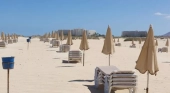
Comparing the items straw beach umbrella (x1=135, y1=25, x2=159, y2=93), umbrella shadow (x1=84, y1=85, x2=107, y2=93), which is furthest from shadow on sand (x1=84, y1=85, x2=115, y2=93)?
straw beach umbrella (x1=135, y1=25, x2=159, y2=93)

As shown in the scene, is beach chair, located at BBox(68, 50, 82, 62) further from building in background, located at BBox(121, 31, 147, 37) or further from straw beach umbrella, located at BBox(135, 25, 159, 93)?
building in background, located at BBox(121, 31, 147, 37)

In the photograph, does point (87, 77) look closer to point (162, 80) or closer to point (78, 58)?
point (162, 80)

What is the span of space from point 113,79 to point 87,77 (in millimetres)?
3303

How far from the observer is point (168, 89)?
8.41 m

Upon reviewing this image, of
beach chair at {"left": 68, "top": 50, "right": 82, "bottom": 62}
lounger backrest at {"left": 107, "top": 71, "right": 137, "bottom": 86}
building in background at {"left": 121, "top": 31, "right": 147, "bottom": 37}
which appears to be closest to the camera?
lounger backrest at {"left": 107, "top": 71, "right": 137, "bottom": 86}

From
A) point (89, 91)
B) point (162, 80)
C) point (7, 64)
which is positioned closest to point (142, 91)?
point (89, 91)

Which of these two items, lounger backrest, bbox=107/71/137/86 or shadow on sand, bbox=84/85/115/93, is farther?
shadow on sand, bbox=84/85/115/93

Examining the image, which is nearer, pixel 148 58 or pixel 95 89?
pixel 148 58

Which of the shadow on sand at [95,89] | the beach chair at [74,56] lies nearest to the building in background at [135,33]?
the beach chair at [74,56]

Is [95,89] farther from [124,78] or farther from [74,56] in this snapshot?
[74,56]

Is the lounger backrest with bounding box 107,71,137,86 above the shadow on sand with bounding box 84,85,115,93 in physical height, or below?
above

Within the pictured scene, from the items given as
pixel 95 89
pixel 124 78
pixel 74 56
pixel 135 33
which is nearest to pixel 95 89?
pixel 95 89

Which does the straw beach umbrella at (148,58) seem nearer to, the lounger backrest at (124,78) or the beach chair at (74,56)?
the lounger backrest at (124,78)

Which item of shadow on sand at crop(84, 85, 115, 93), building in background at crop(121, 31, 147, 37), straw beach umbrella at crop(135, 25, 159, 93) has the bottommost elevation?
shadow on sand at crop(84, 85, 115, 93)
